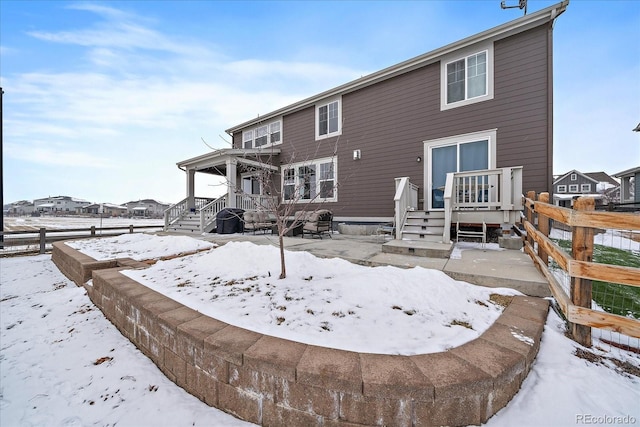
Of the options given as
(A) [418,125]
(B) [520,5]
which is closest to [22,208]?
(A) [418,125]

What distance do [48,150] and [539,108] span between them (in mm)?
44211

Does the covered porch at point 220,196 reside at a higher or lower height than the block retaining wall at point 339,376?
higher

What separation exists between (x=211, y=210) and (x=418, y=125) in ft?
26.0

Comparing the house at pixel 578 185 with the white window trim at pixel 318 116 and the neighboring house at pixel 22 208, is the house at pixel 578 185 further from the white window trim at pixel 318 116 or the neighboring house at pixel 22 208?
the neighboring house at pixel 22 208

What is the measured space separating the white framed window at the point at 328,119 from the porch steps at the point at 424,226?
15.7 ft

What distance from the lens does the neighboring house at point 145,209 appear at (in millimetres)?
48400

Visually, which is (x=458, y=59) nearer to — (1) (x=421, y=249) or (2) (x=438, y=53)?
(2) (x=438, y=53)

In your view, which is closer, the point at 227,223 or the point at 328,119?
the point at 227,223

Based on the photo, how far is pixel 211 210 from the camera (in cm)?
930

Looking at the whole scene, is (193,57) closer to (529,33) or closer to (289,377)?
(529,33)

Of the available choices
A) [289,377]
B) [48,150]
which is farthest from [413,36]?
[48,150]

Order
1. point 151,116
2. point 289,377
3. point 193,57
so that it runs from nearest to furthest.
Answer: point 289,377, point 193,57, point 151,116

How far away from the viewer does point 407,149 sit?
300 inches

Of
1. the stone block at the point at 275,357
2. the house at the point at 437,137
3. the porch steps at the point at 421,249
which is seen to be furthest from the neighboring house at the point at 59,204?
the stone block at the point at 275,357
